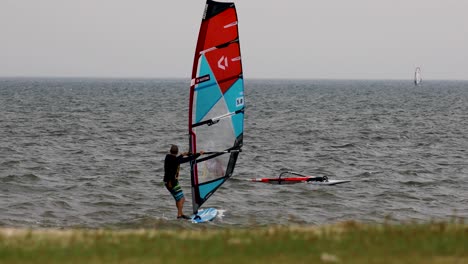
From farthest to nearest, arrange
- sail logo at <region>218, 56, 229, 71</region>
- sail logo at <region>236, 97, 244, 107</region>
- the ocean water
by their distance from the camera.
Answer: the ocean water
sail logo at <region>236, 97, 244, 107</region>
sail logo at <region>218, 56, 229, 71</region>

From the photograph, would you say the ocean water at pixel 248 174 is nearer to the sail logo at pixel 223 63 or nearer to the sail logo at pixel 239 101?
the sail logo at pixel 239 101

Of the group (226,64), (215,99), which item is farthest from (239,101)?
(226,64)

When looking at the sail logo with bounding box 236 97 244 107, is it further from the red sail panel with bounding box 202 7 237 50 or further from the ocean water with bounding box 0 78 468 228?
the ocean water with bounding box 0 78 468 228

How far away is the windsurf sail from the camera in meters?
16.1

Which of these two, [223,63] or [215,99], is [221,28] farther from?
[215,99]

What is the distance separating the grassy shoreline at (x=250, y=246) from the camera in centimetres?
866

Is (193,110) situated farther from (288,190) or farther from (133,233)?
(288,190)

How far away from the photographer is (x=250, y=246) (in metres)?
9.47

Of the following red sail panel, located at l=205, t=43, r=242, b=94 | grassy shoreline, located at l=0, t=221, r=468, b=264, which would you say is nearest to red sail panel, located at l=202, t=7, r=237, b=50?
red sail panel, located at l=205, t=43, r=242, b=94

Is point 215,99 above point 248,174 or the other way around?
above

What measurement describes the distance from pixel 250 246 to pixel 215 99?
7.68 m

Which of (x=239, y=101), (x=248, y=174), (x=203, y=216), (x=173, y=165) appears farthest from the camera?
(x=248, y=174)

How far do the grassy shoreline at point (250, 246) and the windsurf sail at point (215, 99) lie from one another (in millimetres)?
5702

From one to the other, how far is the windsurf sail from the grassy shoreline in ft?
18.7
